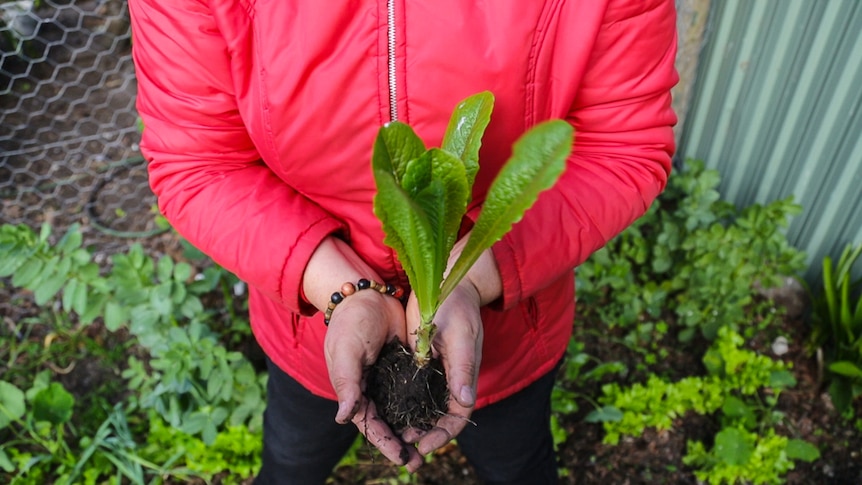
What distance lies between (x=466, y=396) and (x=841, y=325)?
1783 mm

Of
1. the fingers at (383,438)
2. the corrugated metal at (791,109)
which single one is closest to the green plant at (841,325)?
the corrugated metal at (791,109)

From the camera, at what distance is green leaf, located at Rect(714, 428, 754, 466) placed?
6.81 feet

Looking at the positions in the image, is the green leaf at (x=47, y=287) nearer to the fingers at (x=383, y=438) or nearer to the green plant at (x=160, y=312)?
the green plant at (x=160, y=312)

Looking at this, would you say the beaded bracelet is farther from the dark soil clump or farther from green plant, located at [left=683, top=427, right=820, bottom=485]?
green plant, located at [left=683, top=427, right=820, bottom=485]

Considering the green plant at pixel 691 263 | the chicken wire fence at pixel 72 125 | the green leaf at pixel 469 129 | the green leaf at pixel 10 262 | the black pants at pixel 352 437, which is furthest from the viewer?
the chicken wire fence at pixel 72 125

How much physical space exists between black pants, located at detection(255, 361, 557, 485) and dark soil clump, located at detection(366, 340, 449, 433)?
34 cm

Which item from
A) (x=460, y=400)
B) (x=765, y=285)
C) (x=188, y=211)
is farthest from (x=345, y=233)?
(x=765, y=285)

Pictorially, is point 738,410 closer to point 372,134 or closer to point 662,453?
point 662,453

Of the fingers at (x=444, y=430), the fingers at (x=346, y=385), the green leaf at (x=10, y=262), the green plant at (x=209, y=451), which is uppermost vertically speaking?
the fingers at (x=346, y=385)

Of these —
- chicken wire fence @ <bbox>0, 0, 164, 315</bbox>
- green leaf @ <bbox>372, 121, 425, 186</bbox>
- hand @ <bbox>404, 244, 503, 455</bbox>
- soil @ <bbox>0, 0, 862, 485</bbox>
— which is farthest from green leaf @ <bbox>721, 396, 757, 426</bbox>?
chicken wire fence @ <bbox>0, 0, 164, 315</bbox>

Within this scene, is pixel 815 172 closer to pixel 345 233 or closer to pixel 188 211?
pixel 345 233

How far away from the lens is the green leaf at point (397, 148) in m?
0.83

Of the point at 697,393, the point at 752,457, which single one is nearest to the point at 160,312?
the point at 697,393

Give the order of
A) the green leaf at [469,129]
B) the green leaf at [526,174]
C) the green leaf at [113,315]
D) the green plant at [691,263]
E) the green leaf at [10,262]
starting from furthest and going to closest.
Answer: the green plant at [691,263]
the green leaf at [113,315]
the green leaf at [10,262]
the green leaf at [469,129]
the green leaf at [526,174]
